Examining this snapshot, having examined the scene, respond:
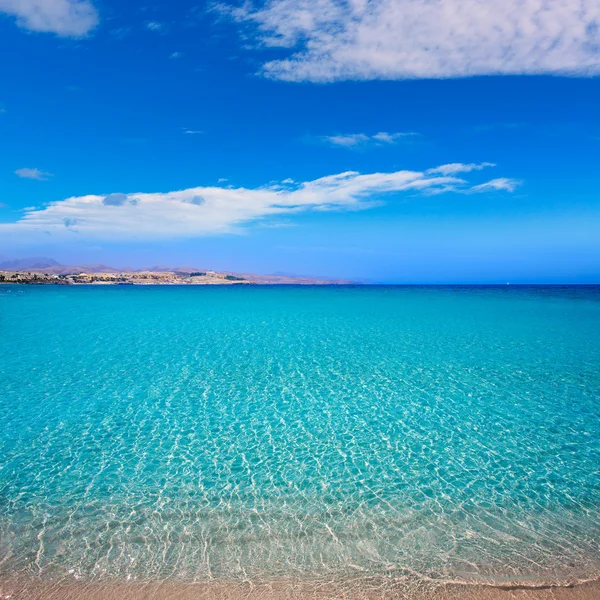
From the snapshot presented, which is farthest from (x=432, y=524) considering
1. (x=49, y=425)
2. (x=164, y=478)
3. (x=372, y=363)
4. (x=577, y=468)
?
(x=372, y=363)

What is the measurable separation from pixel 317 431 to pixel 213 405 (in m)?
3.25

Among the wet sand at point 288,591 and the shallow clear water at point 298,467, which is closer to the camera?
the wet sand at point 288,591

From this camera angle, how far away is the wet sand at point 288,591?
4.46 m

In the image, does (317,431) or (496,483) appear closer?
(496,483)

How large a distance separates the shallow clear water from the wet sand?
0.60 ft

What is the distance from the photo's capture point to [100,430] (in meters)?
9.06

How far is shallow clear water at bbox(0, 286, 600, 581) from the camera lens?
16.8 feet

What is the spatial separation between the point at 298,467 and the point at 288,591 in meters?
2.94

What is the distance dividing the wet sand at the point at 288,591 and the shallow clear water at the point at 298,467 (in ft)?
0.60

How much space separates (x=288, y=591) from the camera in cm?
458

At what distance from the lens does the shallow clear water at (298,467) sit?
5.13m

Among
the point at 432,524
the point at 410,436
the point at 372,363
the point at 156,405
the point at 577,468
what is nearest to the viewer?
the point at 432,524

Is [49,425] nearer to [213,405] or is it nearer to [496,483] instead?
[213,405]

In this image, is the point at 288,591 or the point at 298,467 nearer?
the point at 288,591
